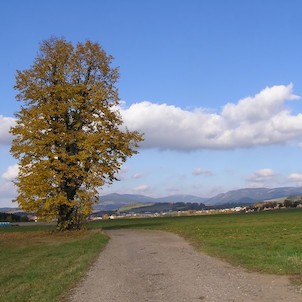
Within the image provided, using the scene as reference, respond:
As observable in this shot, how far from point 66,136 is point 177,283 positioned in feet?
87.1

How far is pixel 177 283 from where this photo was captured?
13.2 meters

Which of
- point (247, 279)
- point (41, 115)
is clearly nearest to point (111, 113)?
point (41, 115)

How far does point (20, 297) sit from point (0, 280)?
Answer: 449cm

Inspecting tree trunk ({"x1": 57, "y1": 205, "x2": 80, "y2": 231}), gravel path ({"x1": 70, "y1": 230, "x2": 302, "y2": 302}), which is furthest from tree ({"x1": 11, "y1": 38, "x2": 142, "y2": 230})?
gravel path ({"x1": 70, "y1": 230, "x2": 302, "y2": 302})

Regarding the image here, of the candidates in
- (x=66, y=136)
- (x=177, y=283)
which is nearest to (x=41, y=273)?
A: (x=177, y=283)

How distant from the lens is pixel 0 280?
655 inches

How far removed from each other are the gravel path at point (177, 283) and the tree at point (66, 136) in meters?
19.0

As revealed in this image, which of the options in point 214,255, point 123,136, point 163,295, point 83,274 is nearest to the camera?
point 163,295

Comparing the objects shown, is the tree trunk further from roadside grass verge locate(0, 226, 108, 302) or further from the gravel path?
the gravel path

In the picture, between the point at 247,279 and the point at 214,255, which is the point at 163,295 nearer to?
the point at 247,279

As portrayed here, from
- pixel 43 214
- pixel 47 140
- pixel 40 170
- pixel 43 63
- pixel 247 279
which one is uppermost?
pixel 43 63

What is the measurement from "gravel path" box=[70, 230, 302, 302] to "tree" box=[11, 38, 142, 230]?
19.0 meters

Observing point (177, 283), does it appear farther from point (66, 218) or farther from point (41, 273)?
point (66, 218)

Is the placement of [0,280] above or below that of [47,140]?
below
